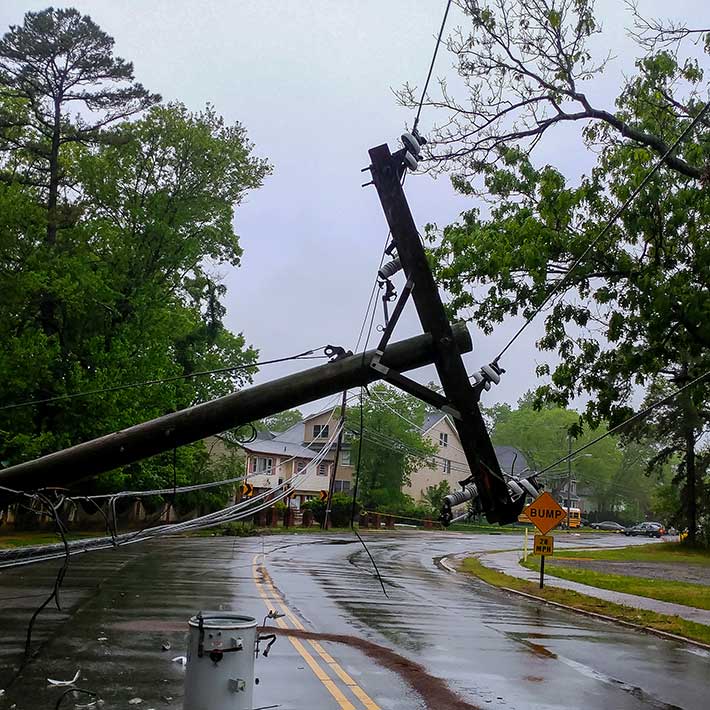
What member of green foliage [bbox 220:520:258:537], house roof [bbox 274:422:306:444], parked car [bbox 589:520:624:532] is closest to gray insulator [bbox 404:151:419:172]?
green foliage [bbox 220:520:258:537]

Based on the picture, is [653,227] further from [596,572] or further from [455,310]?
[596,572]

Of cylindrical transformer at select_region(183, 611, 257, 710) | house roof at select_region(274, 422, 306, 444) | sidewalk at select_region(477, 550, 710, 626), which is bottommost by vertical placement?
sidewalk at select_region(477, 550, 710, 626)

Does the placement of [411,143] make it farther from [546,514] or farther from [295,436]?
[295,436]

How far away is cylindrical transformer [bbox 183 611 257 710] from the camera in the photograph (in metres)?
6.92

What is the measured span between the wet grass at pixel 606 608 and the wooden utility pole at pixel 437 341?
935 centimetres

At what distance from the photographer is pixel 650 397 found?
4919 cm

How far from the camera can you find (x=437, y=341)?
25.0 feet

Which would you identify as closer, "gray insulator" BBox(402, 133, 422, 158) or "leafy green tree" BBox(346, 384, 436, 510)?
"gray insulator" BBox(402, 133, 422, 158)

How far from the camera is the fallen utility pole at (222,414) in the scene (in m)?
7.63

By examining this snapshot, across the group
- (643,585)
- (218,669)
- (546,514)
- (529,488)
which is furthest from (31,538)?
(529,488)

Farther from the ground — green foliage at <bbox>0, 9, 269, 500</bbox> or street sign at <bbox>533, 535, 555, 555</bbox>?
green foliage at <bbox>0, 9, 269, 500</bbox>

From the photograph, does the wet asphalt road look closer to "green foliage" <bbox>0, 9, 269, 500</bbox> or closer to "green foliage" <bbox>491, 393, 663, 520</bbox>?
"green foliage" <bbox>0, 9, 269, 500</bbox>

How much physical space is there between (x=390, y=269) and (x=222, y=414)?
6.23 feet

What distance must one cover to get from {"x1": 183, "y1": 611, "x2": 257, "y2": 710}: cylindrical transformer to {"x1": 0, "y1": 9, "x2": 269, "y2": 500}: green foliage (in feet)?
Answer: 88.7
